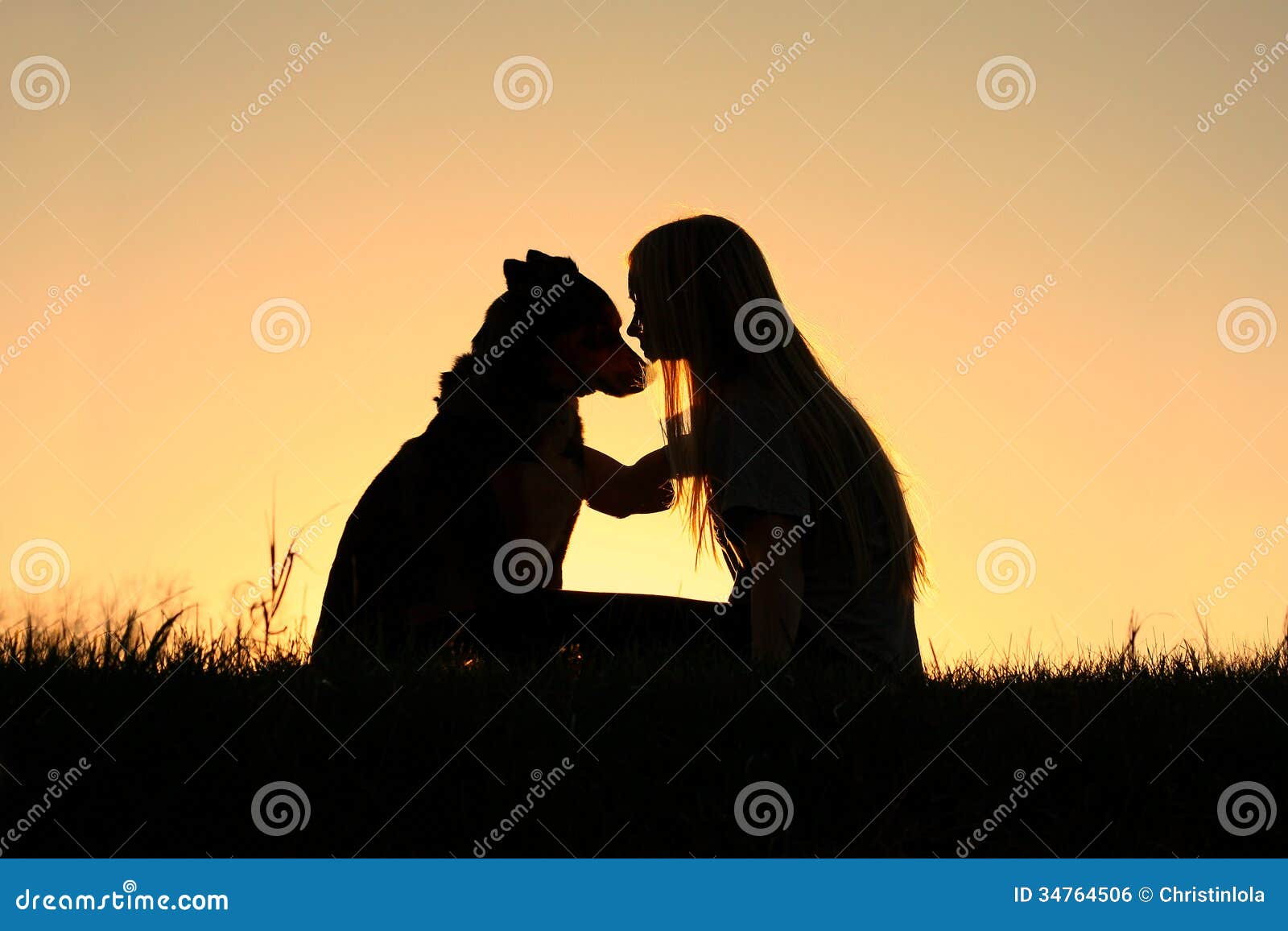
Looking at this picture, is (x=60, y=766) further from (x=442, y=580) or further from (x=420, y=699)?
(x=442, y=580)

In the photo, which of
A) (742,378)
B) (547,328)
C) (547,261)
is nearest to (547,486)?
(547,328)

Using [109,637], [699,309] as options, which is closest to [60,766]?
[109,637]

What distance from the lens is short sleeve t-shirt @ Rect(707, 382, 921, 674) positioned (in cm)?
437

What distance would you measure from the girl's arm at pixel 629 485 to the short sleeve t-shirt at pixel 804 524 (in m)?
1.35

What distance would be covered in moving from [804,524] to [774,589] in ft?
0.87

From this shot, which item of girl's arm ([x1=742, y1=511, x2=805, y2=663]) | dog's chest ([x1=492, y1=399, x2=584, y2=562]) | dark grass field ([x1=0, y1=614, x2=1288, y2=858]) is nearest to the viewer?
dark grass field ([x1=0, y1=614, x2=1288, y2=858])

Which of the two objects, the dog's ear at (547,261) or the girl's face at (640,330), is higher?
the dog's ear at (547,261)

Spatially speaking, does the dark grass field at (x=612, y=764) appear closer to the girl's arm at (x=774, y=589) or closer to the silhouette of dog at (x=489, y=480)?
the girl's arm at (x=774, y=589)

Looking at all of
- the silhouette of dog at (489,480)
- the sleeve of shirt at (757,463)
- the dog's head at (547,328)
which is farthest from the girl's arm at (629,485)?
the sleeve of shirt at (757,463)

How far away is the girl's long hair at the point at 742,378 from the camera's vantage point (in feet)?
14.9

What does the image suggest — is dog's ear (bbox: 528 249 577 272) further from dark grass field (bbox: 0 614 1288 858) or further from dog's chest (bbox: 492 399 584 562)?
dark grass field (bbox: 0 614 1288 858)

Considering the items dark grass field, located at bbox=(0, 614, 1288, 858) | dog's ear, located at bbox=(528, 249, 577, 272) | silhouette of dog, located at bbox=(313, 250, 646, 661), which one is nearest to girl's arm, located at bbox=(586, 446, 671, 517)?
silhouette of dog, located at bbox=(313, 250, 646, 661)

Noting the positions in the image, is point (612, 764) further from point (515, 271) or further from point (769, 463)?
point (515, 271)

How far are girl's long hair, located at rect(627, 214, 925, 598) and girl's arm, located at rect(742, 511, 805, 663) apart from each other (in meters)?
0.23
